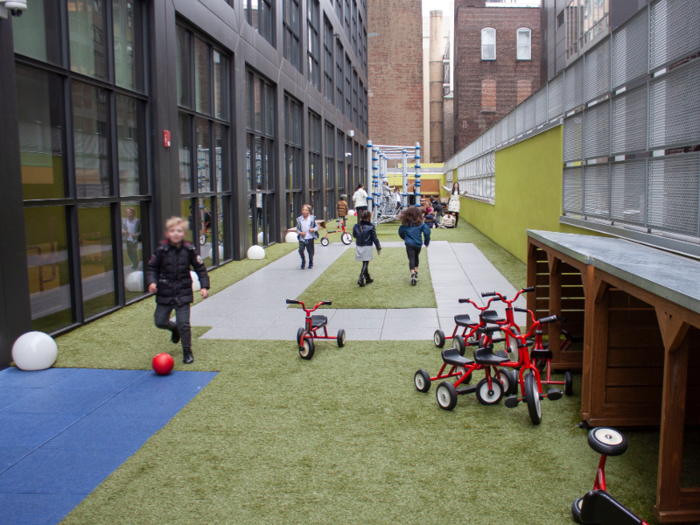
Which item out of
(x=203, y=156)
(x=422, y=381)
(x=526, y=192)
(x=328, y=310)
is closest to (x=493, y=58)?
(x=526, y=192)

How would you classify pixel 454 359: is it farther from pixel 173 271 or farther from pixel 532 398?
pixel 173 271

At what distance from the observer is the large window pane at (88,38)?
360 inches

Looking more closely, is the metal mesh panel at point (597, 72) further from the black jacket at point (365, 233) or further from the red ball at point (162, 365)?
the red ball at point (162, 365)

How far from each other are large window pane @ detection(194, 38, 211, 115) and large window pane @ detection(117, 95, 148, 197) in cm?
307

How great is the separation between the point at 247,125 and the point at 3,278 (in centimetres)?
1158

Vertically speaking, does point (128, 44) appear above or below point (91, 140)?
above

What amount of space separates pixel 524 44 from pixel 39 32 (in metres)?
52.5

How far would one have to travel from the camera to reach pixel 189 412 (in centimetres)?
575

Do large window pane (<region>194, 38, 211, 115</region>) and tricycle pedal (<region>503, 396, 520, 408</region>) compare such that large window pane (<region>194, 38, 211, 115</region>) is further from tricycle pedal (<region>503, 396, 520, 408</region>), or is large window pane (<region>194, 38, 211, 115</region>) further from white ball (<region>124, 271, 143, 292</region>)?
tricycle pedal (<region>503, 396, 520, 408</region>)

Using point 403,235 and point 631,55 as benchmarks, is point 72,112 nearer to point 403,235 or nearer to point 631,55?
point 403,235

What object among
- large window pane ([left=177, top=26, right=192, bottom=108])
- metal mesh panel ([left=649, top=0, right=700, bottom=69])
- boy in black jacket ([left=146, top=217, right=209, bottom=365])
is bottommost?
boy in black jacket ([left=146, top=217, right=209, bottom=365])

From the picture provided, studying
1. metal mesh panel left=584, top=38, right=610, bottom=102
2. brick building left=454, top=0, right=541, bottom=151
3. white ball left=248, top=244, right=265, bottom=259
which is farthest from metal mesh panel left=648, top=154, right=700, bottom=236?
brick building left=454, top=0, right=541, bottom=151

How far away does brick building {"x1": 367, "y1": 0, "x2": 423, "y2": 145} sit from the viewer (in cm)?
6241

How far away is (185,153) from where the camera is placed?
13.6 metres
